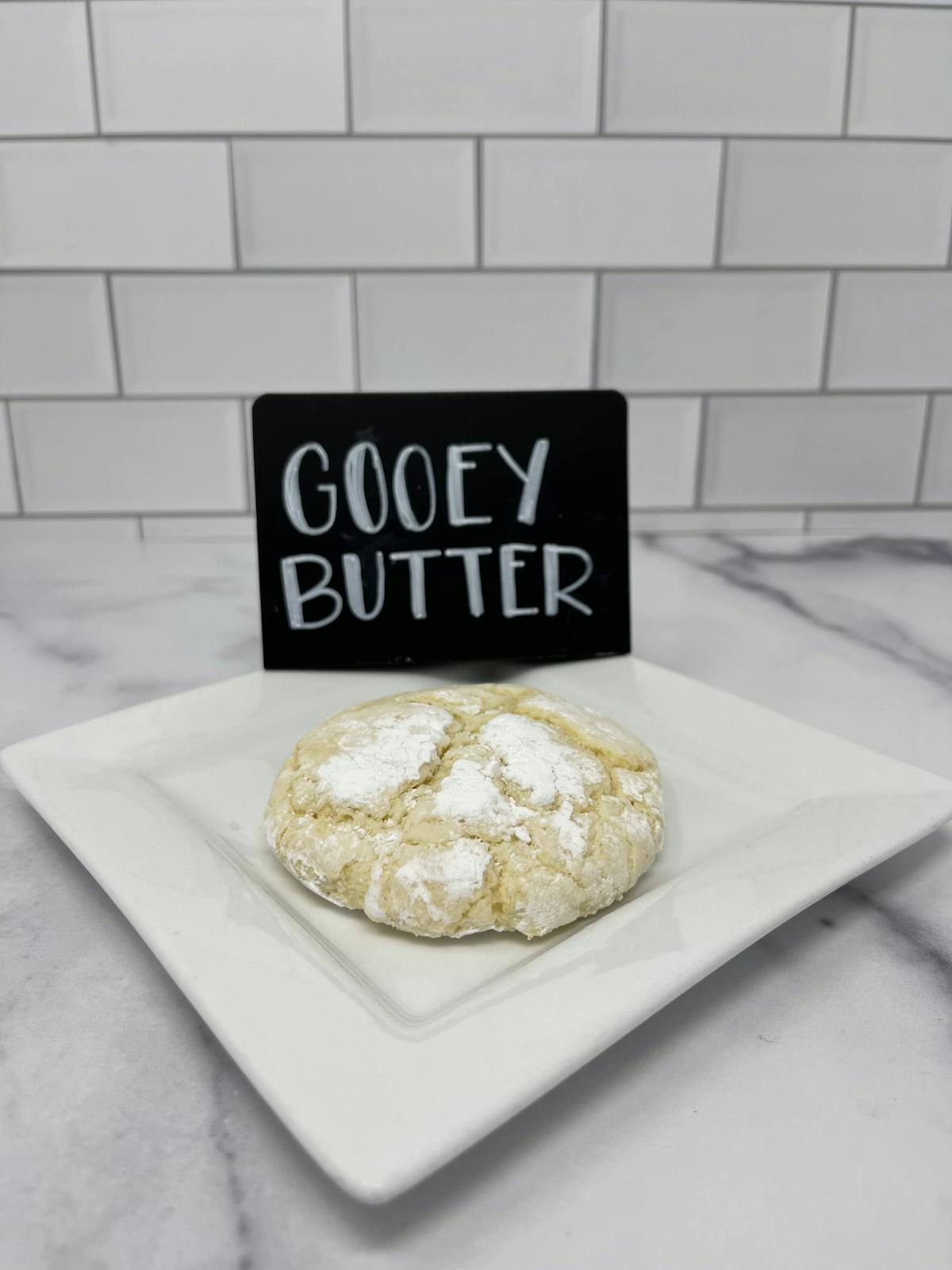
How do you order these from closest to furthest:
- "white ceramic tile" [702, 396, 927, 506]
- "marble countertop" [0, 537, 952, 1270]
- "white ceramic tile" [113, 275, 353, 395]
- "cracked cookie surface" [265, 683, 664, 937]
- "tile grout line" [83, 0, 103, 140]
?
"marble countertop" [0, 537, 952, 1270] < "cracked cookie surface" [265, 683, 664, 937] < "tile grout line" [83, 0, 103, 140] < "white ceramic tile" [113, 275, 353, 395] < "white ceramic tile" [702, 396, 927, 506]

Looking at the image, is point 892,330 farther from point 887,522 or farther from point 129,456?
point 129,456

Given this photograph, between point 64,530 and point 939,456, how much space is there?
1317 mm

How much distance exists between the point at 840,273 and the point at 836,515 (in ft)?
1.15

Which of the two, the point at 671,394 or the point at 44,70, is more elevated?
the point at 44,70

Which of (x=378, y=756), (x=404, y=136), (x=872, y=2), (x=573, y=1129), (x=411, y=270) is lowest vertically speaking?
(x=573, y=1129)

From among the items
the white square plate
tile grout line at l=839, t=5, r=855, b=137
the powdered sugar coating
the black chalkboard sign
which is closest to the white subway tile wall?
tile grout line at l=839, t=5, r=855, b=137

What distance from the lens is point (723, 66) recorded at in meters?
1.28

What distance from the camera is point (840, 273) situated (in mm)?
1375

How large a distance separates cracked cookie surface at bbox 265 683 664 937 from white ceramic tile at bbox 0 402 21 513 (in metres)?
0.94

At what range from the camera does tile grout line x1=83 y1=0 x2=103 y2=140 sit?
123cm

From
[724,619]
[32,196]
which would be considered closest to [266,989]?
[724,619]

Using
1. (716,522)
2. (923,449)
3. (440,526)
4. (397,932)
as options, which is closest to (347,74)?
(440,526)

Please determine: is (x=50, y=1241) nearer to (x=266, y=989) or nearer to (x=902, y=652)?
(x=266, y=989)

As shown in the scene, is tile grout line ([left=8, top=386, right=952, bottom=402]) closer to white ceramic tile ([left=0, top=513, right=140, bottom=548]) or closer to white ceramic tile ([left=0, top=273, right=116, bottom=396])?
white ceramic tile ([left=0, top=273, right=116, bottom=396])
